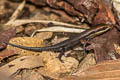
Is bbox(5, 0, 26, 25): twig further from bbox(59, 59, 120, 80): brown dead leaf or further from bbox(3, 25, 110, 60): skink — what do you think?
bbox(59, 59, 120, 80): brown dead leaf

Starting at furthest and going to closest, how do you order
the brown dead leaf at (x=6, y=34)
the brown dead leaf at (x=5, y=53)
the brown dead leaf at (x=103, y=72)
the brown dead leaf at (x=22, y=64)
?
the brown dead leaf at (x=6, y=34)
the brown dead leaf at (x=5, y=53)
the brown dead leaf at (x=22, y=64)
the brown dead leaf at (x=103, y=72)

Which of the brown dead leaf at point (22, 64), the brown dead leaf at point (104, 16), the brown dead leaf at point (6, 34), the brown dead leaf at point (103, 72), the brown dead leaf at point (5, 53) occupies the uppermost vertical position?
the brown dead leaf at point (104, 16)

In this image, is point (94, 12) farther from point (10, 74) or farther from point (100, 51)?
point (10, 74)

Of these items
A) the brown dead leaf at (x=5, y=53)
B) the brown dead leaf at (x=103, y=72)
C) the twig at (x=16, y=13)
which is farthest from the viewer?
the twig at (x=16, y=13)

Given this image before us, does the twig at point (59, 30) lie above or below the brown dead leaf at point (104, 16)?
below

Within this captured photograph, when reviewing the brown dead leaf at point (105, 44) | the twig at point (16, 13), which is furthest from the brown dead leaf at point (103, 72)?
the twig at point (16, 13)

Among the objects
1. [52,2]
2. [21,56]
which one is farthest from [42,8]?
[21,56]


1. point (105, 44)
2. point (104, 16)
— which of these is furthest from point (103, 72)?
point (104, 16)

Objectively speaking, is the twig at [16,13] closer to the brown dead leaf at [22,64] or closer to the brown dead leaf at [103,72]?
the brown dead leaf at [22,64]

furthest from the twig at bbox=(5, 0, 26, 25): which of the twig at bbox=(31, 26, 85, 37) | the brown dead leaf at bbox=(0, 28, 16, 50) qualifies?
the twig at bbox=(31, 26, 85, 37)
